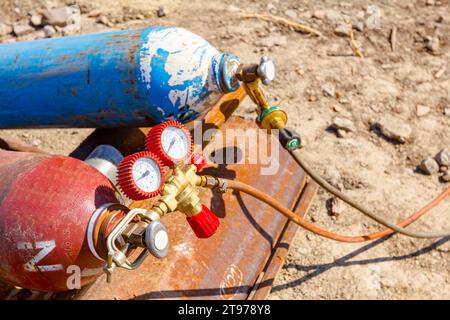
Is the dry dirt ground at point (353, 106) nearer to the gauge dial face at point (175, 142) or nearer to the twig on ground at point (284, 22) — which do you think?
the twig on ground at point (284, 22)

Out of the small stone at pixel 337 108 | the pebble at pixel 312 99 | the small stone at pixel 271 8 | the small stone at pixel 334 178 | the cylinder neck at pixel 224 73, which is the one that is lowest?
the small stone at pixel 334 178

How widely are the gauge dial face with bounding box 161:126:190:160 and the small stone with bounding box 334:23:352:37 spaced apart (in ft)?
7.80

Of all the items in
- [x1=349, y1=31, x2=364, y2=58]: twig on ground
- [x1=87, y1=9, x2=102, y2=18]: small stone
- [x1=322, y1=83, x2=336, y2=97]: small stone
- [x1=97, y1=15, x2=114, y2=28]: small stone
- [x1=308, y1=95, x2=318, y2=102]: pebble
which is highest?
[x1=87, y1=9, x2=102, y2=18]: small stone

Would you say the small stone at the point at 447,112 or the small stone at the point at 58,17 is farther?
the small stone at the point at 58,17

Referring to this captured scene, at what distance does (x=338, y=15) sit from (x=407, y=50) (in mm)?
629

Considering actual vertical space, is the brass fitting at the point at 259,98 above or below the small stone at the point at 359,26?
above

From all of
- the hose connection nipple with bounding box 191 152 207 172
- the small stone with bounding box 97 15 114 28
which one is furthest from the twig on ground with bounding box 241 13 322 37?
the hose connection nipple with bounding box 191 152 207 172

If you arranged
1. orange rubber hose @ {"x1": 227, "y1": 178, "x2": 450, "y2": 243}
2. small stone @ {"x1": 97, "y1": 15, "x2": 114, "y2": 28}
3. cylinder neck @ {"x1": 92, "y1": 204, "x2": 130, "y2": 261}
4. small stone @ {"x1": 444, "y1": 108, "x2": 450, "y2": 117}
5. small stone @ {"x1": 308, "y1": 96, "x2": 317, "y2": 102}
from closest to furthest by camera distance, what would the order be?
cylinder neck @ {"x1": 92, "y1": 204, "x2": 130, "y2": 261}, orange rubber hose @ {"x1": 227, "y1": 178, "x2": 450, "y2": 243}, small stone @ {"x1": 444, "y1": 108, "x2": 450, "y2": 117}, small stone @ {"x1": 308, "y1": 96, "x2": 317, "y2": 102}, small stone @ {"x1": 97, "y1": 15, "x2": 114, "y2": 28}

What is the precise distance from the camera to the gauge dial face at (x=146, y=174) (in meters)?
1.54

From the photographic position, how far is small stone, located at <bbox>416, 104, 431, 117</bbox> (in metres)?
3.12

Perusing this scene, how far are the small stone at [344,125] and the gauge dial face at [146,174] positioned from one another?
1752mm

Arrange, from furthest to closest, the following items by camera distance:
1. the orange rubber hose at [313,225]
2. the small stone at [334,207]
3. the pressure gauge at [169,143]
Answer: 1. the small stone at [334,207]
2. the orange rubber hose at [313,225]
3. the pressure gauge at [169,143]

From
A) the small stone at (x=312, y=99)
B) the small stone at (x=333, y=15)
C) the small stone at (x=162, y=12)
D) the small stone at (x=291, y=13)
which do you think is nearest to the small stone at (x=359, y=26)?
the small stone at (x=333, y=15)

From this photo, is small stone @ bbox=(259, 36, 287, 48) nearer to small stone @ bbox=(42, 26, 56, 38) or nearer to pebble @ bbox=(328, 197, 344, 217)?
pebble @ bbox=(328, 197, 344, 217)
